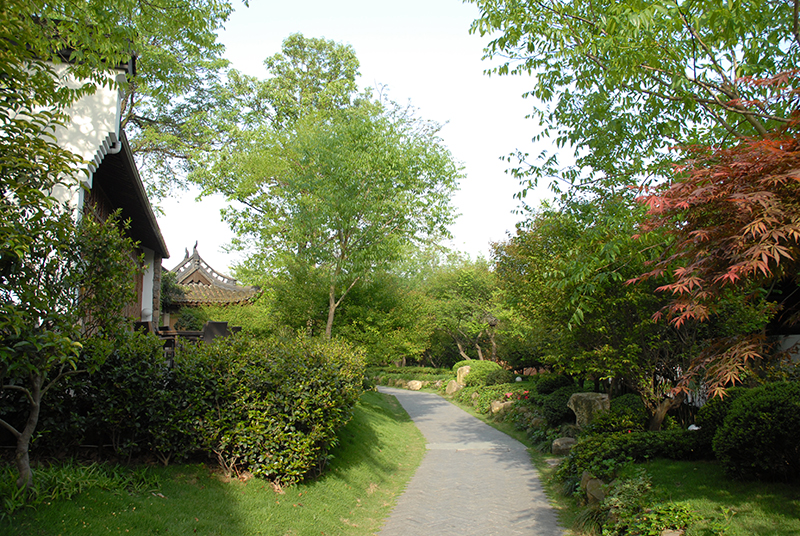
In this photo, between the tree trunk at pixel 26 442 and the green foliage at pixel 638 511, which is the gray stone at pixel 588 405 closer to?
the green foliage at pixel 638 511

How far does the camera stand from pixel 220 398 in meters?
6.41

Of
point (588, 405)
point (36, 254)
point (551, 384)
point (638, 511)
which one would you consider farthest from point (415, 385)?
point (36, 254)

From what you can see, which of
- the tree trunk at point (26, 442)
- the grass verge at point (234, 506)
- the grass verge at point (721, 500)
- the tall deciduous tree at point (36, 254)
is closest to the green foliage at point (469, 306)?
the grass verge at point (234, 506)

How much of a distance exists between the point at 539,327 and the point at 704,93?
6655mm

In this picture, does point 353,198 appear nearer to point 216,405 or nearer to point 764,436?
point 216,405

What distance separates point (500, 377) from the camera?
70.2 feet

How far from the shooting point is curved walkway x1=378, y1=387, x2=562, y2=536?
7020 millimetres

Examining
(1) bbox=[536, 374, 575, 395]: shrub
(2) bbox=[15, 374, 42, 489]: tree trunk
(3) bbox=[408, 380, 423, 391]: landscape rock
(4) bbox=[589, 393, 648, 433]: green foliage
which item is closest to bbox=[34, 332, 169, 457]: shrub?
(2) bbox=[15, 374, 42, 489]: tree trunk

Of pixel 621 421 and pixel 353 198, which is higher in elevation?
pixel 353 198

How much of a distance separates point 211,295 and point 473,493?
1757cm

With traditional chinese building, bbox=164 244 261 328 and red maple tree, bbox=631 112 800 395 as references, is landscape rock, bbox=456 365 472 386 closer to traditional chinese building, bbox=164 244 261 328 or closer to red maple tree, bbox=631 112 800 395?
Answer: traditional chinese building, bbox=164 244 261 328

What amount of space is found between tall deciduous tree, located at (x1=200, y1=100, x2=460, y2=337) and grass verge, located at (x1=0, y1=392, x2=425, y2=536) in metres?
6.10

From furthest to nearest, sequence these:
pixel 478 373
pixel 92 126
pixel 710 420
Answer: pixel 478 373, pixel 92 126, pixel 710 420

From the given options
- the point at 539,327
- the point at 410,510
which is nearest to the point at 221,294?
the point at 539,327
